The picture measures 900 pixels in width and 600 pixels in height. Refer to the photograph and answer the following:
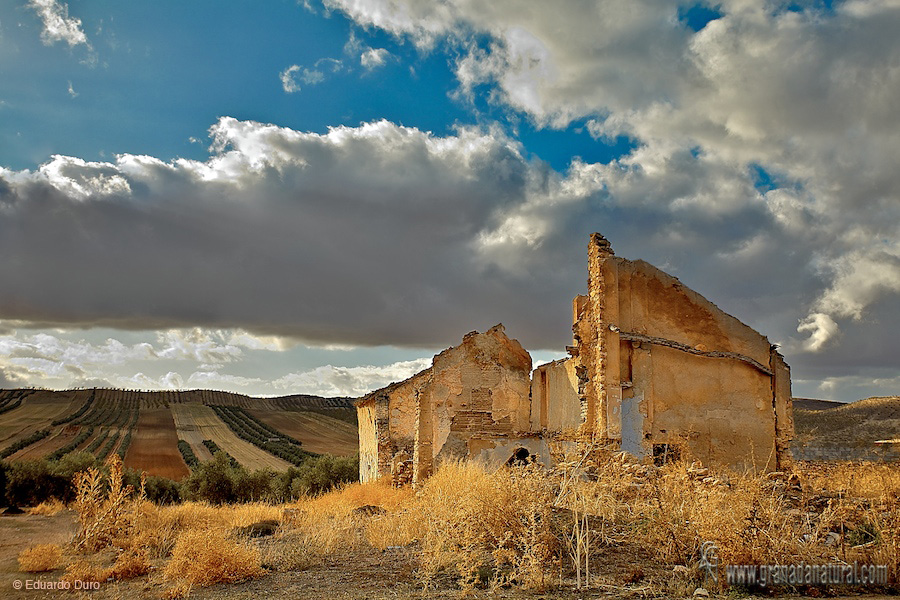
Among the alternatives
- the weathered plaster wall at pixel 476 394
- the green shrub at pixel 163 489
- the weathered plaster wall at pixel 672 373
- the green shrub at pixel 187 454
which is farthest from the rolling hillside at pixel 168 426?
the weathered plaster wall at pixel 672 373

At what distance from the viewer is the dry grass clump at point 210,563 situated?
8.46m

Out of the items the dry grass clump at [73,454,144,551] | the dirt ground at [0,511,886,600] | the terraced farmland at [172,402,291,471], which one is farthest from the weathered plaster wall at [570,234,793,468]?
the terraced farmland at [172,402,291,471]

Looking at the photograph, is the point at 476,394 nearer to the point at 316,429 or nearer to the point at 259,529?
the point at 259,529

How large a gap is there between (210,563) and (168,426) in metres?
66.3

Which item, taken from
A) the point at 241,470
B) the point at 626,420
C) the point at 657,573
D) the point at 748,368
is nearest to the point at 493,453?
the point at 626,420

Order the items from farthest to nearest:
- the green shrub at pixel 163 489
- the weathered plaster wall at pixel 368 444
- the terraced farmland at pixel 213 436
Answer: the terraced farmland at pixel 213 436
the green shrub at pixel 163 489
the weathered plaster wall at pixel 368 444

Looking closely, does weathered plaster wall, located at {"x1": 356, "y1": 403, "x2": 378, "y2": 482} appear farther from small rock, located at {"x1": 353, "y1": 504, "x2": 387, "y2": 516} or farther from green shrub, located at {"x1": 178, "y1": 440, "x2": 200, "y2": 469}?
green shrub, located at {"x1": 178, "y1": 440, "x2": 200, "y2": 469}

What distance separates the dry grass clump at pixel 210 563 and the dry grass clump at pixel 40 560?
2950 millimetres

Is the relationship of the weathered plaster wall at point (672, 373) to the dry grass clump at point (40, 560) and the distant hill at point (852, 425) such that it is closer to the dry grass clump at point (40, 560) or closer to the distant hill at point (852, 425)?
the dry grass clump at point (40, 560)

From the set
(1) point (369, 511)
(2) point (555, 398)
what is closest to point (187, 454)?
(2) point (555, 398)

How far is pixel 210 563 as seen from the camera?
852 centimetres

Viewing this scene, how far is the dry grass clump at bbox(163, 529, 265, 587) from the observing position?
27.8 feet

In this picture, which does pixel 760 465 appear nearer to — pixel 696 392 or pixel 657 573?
pixel 696 392

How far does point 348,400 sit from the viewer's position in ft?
358
